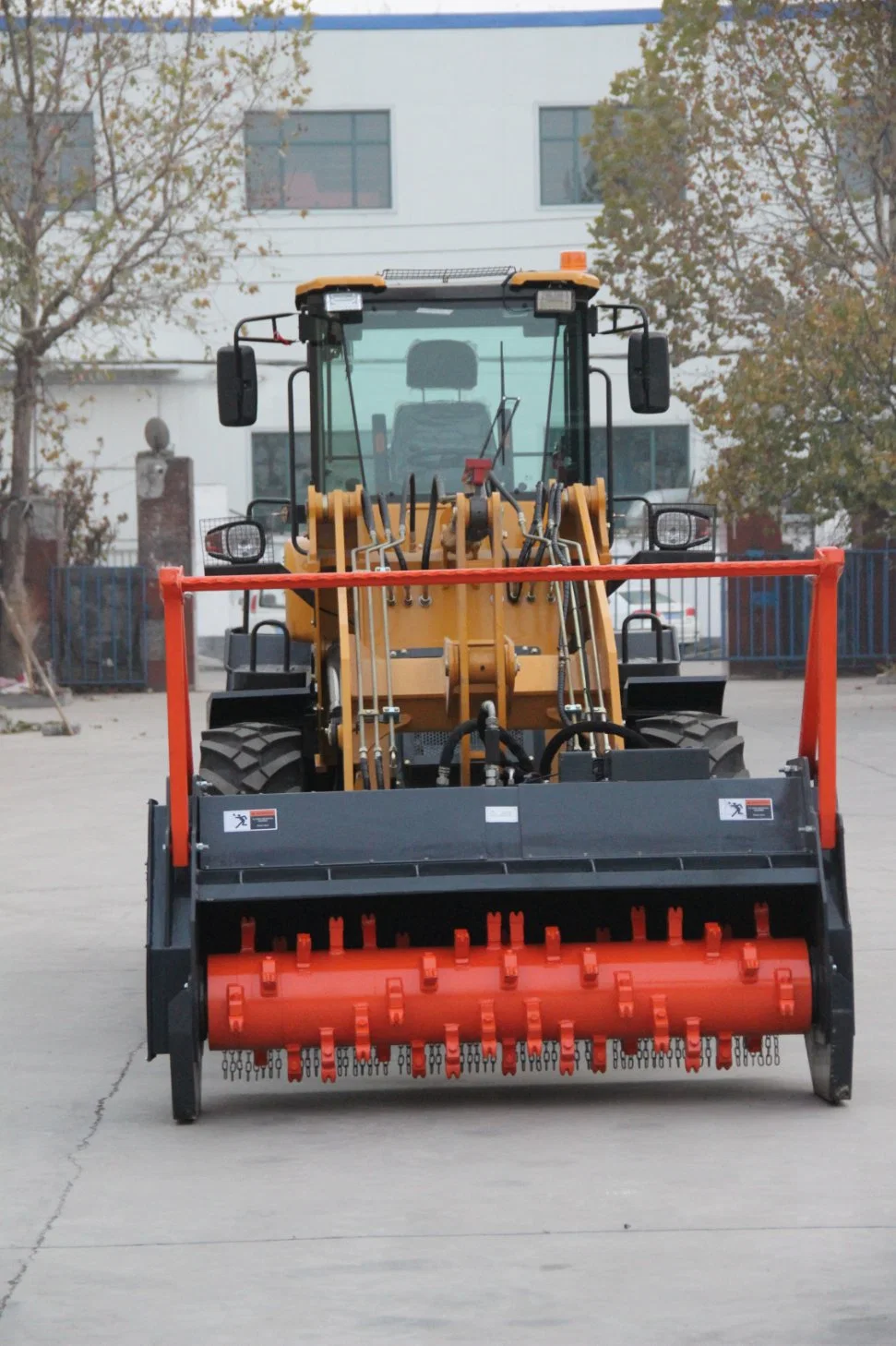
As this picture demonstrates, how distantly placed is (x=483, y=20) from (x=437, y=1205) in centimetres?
4000

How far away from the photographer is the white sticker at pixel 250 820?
7281 millimetres

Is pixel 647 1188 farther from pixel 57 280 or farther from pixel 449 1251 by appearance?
pixel 57 280

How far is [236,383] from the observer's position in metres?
10.1

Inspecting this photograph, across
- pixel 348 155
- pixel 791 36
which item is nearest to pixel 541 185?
pixel 348 155

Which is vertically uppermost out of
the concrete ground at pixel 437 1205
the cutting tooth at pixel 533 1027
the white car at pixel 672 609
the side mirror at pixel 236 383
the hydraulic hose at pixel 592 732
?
the side mirror at pixel 236 383

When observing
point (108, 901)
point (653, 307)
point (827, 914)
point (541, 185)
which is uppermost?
point (541, 185)

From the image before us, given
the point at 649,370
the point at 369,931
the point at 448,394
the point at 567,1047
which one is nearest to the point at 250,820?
the point at 369,931

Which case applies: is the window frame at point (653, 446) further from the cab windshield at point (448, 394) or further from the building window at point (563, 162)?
the cab windshield at point (448, 394)

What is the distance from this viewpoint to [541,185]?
44344 mm

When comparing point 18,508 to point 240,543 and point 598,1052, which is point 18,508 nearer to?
point 240,543

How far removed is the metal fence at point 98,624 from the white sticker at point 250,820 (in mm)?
24895

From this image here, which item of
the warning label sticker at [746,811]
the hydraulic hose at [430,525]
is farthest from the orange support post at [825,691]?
the hydraulic hose at [430,525]

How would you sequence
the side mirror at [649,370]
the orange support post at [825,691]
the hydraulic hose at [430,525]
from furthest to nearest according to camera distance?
the side mirror at [649,370] < the hydraulic hose at [430,525] < the orange support post at [825,691]

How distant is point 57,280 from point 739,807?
73.9ft
